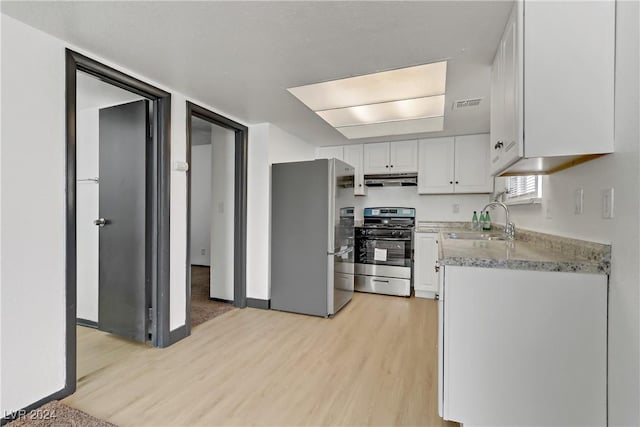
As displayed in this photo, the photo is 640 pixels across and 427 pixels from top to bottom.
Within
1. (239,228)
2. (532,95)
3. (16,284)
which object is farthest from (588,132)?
(239,228)

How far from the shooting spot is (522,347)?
1.34m

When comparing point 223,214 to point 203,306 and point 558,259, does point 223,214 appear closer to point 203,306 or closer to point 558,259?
point 203,306

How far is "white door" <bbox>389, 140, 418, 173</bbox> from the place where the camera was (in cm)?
Result: 428

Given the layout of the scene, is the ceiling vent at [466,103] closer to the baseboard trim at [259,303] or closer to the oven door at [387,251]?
the oven door at [387,251]

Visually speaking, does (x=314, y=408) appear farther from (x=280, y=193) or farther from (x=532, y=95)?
(x=280, y=193)

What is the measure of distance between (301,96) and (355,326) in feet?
7.29

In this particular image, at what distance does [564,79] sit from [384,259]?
3.00 meters

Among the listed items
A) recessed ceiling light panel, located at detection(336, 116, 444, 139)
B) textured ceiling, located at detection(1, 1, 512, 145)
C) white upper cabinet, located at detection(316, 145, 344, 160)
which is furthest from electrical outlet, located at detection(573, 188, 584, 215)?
white upper cabinet, located at detection(316, 145, 344, 160)

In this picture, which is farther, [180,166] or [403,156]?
[403,156]

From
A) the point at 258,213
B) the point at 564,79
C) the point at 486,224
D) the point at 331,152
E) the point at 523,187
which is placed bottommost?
the point at 486,224

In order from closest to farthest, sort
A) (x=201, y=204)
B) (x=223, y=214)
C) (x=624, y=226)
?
(x=624, y=226) → (x=223, y=214) → (x=201, y=204)

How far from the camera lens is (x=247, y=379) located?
79.8 inches

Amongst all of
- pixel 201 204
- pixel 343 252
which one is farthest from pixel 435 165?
pixel 201 204

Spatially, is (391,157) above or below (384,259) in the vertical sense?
above
